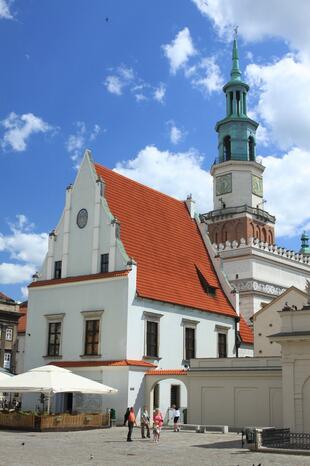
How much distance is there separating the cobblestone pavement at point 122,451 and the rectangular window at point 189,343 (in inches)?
418

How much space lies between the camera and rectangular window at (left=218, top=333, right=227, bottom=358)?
3927 cm

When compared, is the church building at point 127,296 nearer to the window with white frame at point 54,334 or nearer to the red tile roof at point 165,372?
the window with white frame at point 54,334

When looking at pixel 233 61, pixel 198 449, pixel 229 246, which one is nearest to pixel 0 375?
pixel 198 449

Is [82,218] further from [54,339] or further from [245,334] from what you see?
[245,334]

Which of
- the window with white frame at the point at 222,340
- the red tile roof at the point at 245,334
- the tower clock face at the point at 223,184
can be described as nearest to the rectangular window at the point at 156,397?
the window with white frame at the point at 222,340

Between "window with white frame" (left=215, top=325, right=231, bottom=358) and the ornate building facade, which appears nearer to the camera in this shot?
"window with white frame" (left=215, top=325, right=231, bottom=358)

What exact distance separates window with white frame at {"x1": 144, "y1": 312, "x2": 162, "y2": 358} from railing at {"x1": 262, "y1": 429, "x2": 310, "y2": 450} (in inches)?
498

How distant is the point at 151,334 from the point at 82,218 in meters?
8.03

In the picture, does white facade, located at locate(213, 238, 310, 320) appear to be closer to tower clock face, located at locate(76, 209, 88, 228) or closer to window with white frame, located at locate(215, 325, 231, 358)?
window with white frame, located at locate(215, 325, 231, 358)

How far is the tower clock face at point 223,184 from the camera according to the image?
66.1 m

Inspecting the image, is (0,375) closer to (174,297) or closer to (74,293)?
(74,293)

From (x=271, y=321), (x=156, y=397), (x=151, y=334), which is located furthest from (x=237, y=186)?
(x=156, y=397)

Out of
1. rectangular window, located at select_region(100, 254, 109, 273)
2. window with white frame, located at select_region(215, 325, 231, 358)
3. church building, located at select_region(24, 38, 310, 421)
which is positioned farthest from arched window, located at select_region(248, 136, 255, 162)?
rectangular window, located at select_region(100, 254, 109, 273)

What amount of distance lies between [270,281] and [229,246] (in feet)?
16.6
